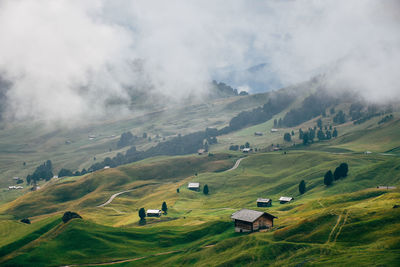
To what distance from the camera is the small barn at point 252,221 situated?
89688 millimetres

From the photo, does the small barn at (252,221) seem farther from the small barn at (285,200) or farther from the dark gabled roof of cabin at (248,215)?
the small barn at (285,200)

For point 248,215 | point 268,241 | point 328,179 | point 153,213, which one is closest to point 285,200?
point 328,179

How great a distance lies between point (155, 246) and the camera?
316 feet

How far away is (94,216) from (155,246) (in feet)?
296

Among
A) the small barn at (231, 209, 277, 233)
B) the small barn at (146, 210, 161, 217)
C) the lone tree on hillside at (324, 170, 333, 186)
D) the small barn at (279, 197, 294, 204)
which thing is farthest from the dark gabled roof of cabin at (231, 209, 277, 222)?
the lone tree on hillside at (324, 170, 333, 186)

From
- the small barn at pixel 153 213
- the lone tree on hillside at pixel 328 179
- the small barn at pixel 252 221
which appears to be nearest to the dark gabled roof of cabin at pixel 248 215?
the small barn at pixel 252 221

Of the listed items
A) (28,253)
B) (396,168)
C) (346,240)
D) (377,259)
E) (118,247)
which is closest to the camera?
(377,259)

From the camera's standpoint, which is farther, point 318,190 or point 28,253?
point 318,190

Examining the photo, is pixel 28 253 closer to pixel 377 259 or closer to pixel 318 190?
pixel 377 259

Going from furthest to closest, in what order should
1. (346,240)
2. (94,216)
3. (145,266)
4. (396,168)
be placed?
(94,216) < (396,168) < (145,266) < (346,240)

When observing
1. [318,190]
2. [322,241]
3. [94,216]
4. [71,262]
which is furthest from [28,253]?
[318,190]

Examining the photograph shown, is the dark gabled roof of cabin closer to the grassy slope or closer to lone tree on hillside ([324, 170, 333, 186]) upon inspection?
the grassy slope

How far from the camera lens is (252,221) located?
290 feet

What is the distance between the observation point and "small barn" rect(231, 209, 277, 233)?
294ft
